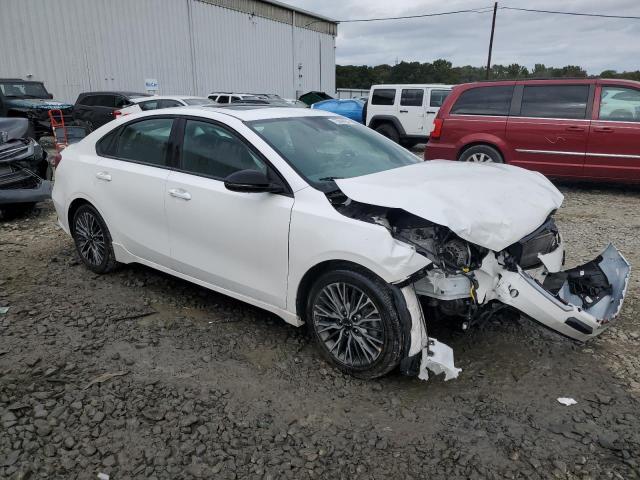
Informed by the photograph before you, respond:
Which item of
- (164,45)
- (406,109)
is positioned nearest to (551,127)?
(406,109)

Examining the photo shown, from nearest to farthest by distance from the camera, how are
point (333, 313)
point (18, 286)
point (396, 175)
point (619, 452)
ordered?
1. point (619, 452)
2. point (333, 313)
3. point (396, 175)
4. point (18, 286)

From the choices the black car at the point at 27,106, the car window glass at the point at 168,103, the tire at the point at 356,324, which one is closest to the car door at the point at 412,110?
the car window glass at the point at 168,103

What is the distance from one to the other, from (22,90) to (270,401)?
15654 mm

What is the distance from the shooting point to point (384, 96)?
14398 millimetres

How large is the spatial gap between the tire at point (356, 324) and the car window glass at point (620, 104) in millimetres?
6579

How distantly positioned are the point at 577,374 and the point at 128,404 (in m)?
2.71

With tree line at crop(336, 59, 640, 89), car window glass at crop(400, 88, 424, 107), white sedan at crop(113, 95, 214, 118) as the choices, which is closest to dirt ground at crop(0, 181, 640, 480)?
white sedan at crop(113, 95, 214, 118)

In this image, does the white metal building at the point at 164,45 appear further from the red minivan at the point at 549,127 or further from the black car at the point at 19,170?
the red minivan at the point at 549,127

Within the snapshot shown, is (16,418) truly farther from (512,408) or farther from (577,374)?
(577,374)

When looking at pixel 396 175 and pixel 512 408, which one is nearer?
pixel 512 408

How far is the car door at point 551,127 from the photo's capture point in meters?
7.76

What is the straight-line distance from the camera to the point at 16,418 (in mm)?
2713

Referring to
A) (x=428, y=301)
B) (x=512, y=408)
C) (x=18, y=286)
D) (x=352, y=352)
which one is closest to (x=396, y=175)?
(x=428, y=301)

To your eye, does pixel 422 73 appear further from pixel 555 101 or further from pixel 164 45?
pixel 555 101
